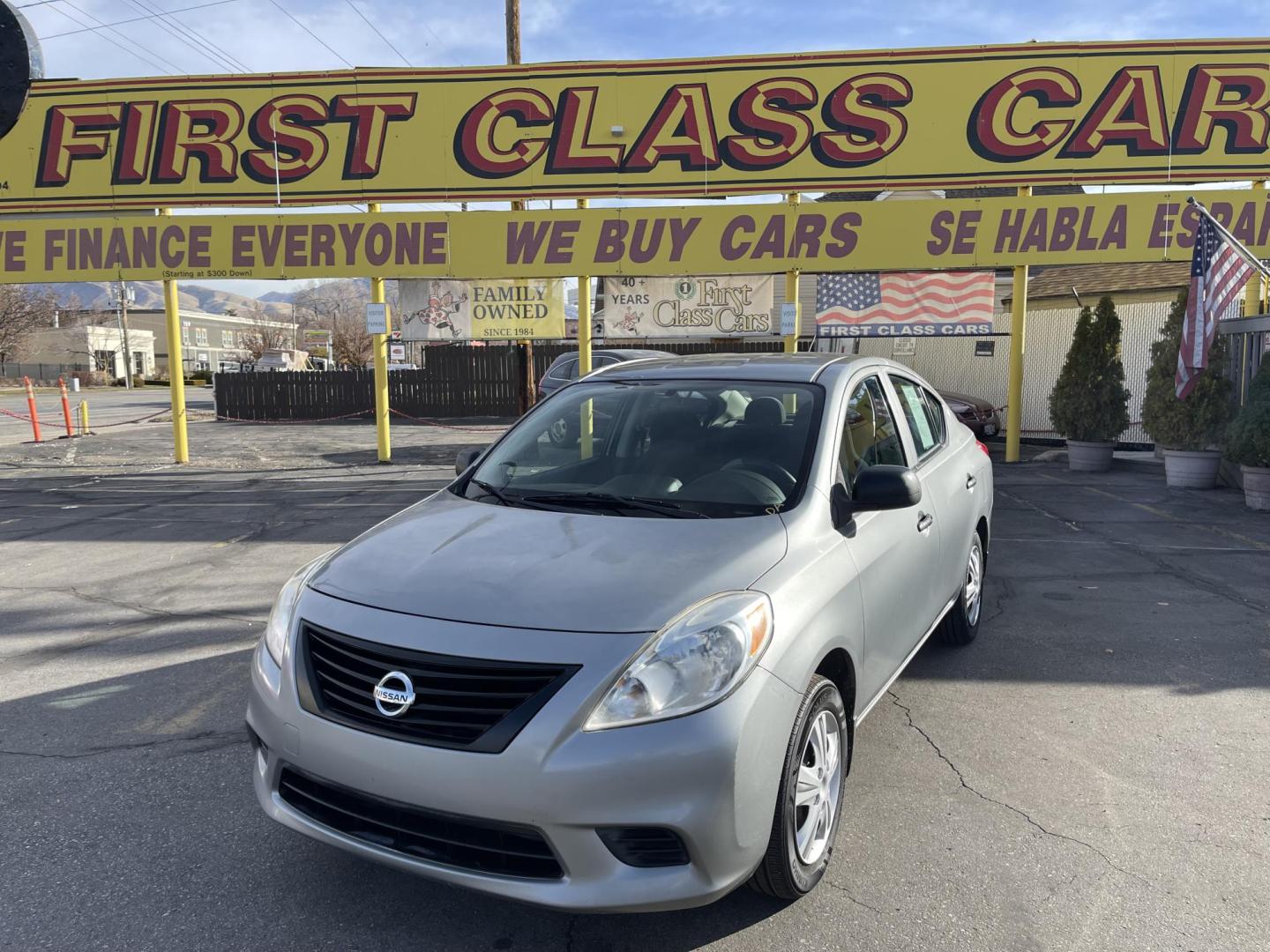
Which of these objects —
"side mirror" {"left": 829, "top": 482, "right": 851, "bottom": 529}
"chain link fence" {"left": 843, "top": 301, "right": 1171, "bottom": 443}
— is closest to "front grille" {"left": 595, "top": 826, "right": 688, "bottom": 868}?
"side mirror" {"left": 829, "top": 482, "right": 851, "bottom": 529}

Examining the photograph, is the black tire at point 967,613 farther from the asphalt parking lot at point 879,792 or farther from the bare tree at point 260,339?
the bare tree at point 260,339

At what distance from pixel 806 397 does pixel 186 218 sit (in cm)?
1346

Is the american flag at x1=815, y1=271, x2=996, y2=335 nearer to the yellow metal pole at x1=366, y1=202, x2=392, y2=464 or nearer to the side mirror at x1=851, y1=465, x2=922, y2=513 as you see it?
the yellow metal pole at x1=366, y1=202, x2=392, y2=464

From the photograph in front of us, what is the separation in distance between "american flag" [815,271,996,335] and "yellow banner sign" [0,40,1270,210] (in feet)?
4.70

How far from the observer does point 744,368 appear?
4246 mm

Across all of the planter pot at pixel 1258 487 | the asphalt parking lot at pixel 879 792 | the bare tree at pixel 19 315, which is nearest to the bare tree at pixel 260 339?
the bare tree at pixel 19 315

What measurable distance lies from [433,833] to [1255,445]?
33.8 feet

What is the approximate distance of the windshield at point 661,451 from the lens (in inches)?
136

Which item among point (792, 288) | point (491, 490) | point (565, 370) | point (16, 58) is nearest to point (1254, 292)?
point (792, 288)

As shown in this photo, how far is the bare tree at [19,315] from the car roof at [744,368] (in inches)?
2739

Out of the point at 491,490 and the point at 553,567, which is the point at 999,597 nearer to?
the point at 491,490

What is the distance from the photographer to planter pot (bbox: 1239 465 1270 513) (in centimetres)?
984

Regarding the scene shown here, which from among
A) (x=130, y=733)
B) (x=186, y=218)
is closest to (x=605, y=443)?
(x=130, y=733)

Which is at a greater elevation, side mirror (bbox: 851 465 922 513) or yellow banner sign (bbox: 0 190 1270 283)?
yellow banner sign (bbox: 0 190 1270 283)
